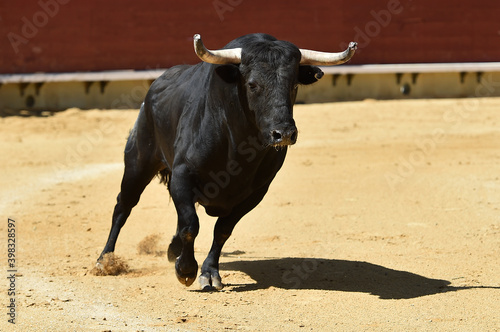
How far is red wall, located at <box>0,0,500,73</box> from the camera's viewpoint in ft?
44.4

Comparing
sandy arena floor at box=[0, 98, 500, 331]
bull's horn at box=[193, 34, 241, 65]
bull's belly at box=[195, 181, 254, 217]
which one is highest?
bull's horn at box=[193, 34, 241, 65]

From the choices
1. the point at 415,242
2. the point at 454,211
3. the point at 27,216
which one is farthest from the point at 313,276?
the point at 27,216

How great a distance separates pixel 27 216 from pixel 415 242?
10.5 ft

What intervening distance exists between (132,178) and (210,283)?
1171mm

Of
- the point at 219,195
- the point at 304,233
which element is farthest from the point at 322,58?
the point at 304,233

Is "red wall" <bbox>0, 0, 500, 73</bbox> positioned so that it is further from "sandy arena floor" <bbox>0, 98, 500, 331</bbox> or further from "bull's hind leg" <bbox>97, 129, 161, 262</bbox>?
"bull's hind leg" <bbox>97, 129, 161, 262</bbox>

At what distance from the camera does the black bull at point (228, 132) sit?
4.32 m

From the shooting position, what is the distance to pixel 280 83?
430cm

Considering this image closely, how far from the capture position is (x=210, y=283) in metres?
4.75

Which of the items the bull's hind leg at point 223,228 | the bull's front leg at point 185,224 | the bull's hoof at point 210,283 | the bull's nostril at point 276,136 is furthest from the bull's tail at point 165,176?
the bull's nostril at point 276,136

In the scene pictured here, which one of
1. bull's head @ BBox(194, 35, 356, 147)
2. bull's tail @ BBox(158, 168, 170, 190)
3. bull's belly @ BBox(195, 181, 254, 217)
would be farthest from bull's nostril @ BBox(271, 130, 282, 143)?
bull's tail @ BBox(158, 168, 170, 190)

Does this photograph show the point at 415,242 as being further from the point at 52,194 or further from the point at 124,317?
the point at 52,194

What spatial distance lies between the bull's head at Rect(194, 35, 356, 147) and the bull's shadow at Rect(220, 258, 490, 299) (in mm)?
1045

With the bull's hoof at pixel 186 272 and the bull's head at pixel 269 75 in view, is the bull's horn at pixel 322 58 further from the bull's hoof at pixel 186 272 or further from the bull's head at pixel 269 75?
the bull's hoof at pixel 186 272
